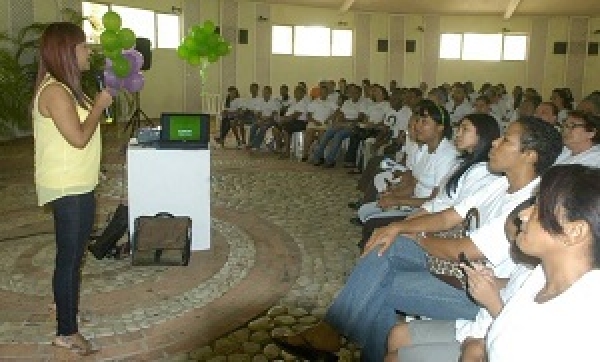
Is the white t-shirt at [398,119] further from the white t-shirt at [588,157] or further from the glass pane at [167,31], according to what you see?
the glass pane at [167,31]

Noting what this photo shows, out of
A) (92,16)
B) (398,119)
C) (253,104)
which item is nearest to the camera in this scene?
(398,119)

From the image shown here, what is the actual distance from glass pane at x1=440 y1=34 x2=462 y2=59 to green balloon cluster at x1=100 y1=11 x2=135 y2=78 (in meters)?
15.1

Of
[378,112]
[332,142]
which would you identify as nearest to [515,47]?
[378,112]

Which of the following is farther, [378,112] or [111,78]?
[378,112]

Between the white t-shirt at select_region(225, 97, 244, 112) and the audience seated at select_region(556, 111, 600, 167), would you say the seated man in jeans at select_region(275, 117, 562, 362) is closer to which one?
the audience seated at select_region(556, 111, 600, 167)

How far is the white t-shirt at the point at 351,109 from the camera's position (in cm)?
884

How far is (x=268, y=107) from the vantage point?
33.0ft

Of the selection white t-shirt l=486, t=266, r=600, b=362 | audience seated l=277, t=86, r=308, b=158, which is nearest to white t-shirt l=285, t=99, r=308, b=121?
audience seated l=277, t=86, r=308, b=158

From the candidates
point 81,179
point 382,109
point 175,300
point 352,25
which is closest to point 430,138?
point 175,300

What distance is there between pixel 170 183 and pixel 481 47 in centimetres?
1539

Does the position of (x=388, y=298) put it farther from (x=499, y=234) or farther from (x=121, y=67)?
(x=121, y=67)

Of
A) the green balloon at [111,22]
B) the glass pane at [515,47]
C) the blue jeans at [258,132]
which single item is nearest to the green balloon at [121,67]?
the green balloon at [111,22]

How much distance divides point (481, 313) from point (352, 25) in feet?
50.7

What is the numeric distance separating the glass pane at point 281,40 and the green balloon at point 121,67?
41.2ft
